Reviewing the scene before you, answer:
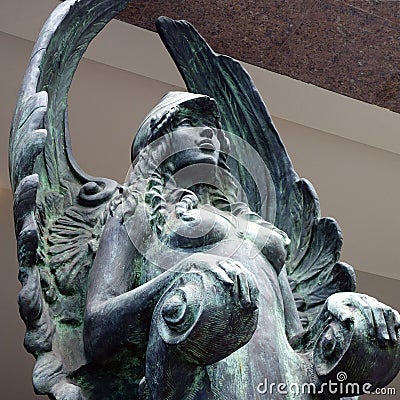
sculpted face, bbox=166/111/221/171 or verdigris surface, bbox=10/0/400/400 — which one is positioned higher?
sculpted face, bbox=166/111/221/171

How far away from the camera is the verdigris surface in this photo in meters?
1.15

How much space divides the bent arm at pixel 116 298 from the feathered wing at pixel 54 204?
0.06 m

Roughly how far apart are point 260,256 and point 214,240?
0.10 metres

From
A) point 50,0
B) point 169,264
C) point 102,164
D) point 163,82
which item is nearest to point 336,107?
point 163,82

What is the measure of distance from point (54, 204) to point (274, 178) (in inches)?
17.7

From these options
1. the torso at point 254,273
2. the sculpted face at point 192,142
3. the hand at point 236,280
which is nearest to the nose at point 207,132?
the sculpted face at point 192,142

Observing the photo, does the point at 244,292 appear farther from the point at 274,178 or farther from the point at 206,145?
the point at 274,178

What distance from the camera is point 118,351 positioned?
1292 mm

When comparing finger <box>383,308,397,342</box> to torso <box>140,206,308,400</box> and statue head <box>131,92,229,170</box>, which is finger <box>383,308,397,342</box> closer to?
torso <box>140,206,308,400</box>

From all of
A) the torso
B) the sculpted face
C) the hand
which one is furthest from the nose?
the hand

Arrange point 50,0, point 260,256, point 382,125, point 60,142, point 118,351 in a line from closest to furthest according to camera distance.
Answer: point 118,351 < point 260,256 < point 60,142 < point 50,0 < point 382,125

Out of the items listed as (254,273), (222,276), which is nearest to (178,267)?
(222,276)

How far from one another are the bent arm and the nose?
8.8 inches

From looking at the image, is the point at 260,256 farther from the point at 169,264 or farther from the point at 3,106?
the point at 3,106
